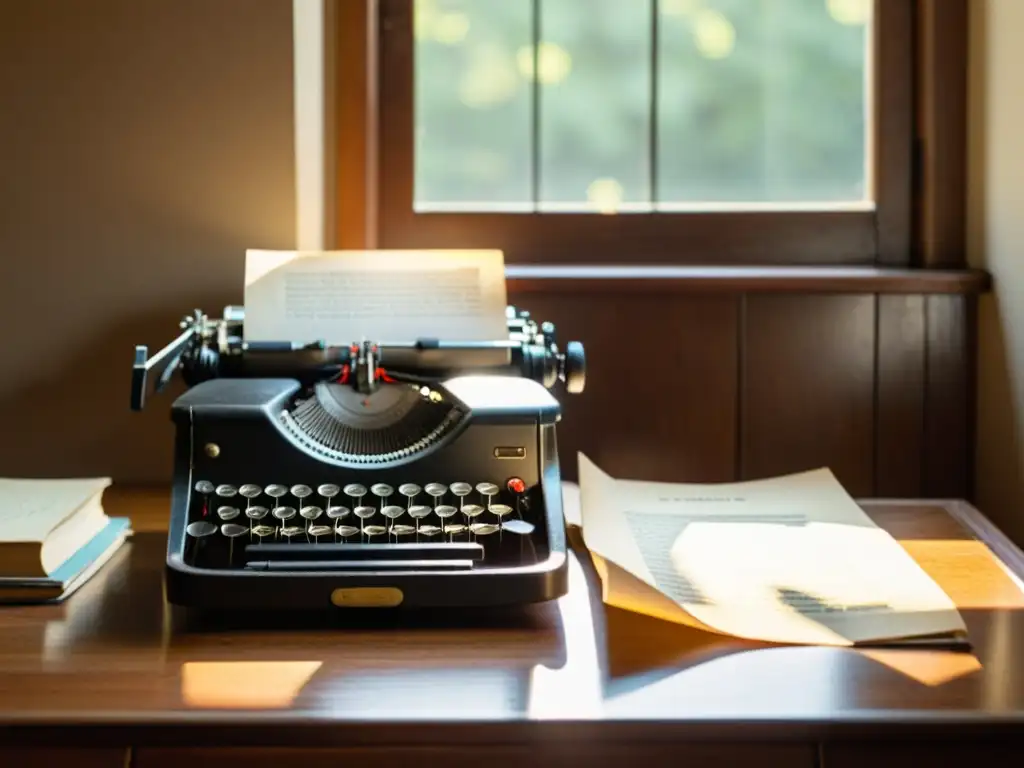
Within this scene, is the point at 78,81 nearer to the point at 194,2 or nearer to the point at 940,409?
the point at 194,2

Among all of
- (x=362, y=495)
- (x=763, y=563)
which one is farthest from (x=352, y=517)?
(x=763, y=563)

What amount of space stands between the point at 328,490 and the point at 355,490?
24 mm

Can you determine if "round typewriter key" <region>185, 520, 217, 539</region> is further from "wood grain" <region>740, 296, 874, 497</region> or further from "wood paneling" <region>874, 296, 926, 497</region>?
"wood paneling" <region>874, 296, 926, 497</region>

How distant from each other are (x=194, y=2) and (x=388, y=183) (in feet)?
1.28

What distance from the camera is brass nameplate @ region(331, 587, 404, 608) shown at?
37.8 inches

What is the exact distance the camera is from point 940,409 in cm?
155

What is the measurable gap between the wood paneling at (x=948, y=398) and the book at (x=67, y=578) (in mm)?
1045

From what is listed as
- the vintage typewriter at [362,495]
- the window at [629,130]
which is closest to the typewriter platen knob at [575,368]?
the vintage typewriter at [362,495]

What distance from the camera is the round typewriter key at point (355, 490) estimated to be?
1.03 metres

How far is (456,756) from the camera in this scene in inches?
31.3

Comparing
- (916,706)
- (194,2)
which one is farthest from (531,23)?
(916,706)

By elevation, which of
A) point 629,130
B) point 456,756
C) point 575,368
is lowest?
point 456,756

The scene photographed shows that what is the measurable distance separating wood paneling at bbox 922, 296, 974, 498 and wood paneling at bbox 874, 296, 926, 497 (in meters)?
0.01

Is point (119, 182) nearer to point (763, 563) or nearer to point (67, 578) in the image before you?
point (67, 578)
